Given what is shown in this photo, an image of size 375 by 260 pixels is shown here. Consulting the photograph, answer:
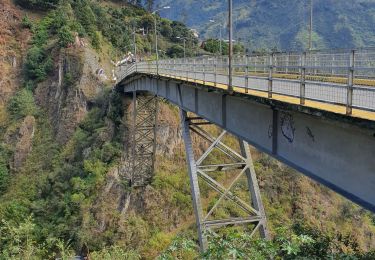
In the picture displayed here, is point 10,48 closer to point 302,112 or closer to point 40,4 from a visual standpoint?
point 40,4

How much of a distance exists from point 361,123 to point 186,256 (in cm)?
2092

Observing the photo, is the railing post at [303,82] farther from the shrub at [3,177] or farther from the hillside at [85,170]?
the shrub at [3,177]

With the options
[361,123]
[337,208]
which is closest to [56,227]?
[337,208]

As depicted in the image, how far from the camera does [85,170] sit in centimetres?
3609

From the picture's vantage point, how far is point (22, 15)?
57.1m

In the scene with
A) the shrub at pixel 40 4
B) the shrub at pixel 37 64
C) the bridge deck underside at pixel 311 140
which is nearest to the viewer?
the bridge deck underside at pixel 311 140

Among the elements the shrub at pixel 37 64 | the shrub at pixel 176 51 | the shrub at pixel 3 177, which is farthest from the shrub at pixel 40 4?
the shrub at pixel 3 177

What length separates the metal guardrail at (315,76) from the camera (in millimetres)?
8281

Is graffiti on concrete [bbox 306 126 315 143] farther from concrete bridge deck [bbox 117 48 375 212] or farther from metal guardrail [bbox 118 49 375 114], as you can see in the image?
metal guardrail [bbox 118 49 375 114]

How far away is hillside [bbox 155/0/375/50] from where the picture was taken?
136 m

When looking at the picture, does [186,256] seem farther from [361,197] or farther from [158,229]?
[361,197]

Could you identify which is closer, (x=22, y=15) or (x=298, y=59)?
(x=298, y=59)

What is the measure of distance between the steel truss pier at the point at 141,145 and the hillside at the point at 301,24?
270ft

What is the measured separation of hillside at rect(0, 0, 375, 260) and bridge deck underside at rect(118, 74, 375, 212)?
8932mm
